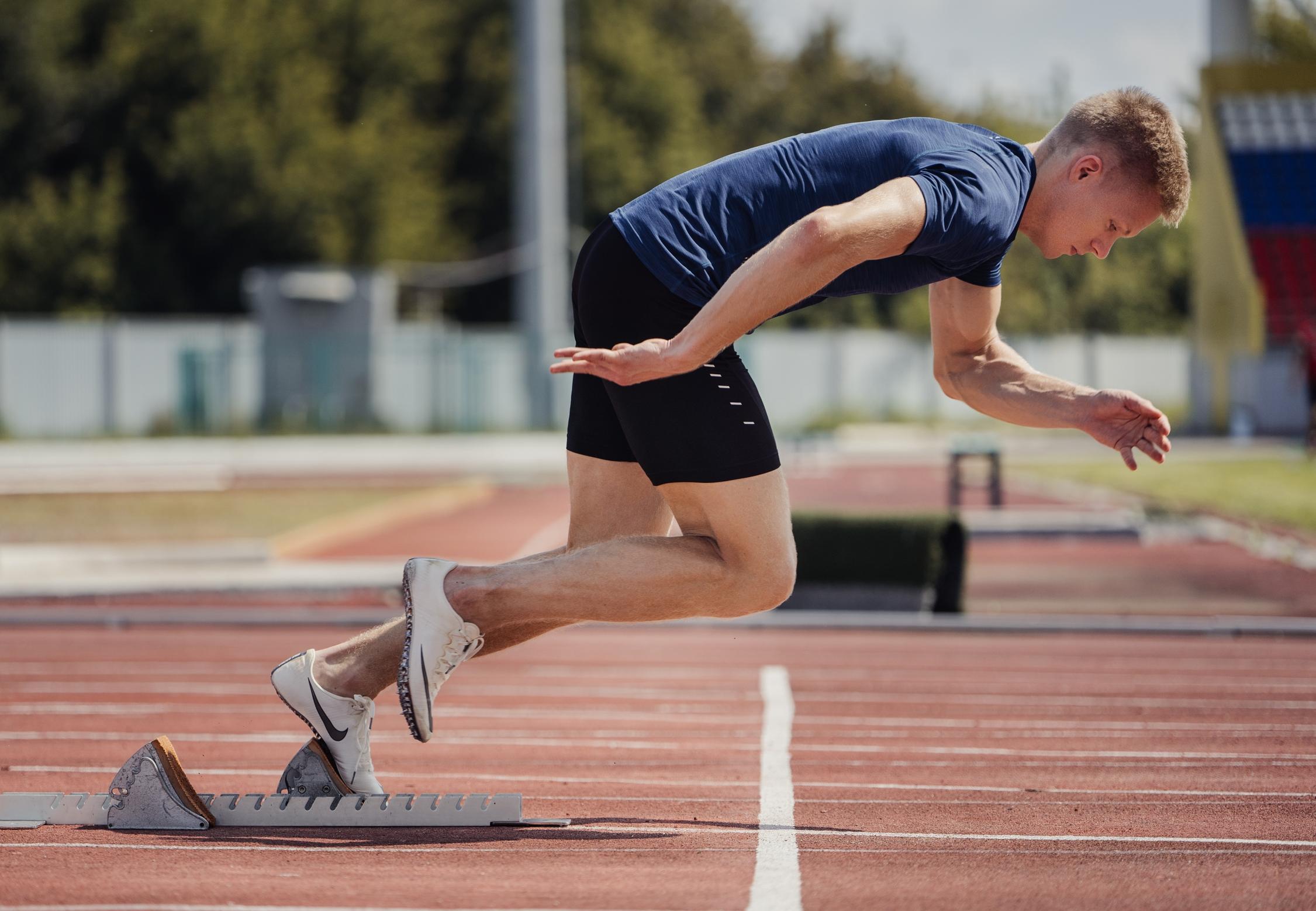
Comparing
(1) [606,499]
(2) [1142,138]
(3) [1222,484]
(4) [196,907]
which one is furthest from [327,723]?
(3) [1222,484]

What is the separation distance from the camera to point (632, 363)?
3617mm

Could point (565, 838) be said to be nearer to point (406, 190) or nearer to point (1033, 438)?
point (1033, 438)

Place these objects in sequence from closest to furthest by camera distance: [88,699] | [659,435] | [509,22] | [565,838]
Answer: [659,435], [565,838], [88,699], [509,22]

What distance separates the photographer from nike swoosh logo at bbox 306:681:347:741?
161 inches

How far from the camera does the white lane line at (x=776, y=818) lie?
3.53 m

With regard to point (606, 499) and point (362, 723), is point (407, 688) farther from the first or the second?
point (606, 499)

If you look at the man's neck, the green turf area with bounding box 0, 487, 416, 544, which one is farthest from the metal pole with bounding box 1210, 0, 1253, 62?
the man's neck

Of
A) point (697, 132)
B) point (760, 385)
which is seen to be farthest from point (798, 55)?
point (760, 385)

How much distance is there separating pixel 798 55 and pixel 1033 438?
25.9m

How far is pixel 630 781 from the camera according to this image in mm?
5008

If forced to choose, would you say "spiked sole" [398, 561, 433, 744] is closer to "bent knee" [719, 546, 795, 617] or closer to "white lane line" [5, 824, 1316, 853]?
"white lane line" [5, 824, 1316, 853]

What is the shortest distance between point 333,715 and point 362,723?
0.33 ft

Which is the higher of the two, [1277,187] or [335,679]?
[1277,187]

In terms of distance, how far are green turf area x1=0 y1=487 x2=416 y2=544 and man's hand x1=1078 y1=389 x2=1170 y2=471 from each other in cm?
1134
